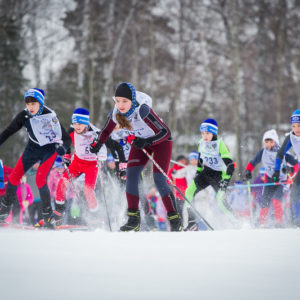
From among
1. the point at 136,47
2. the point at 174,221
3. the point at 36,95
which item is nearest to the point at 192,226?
the point at 174,221

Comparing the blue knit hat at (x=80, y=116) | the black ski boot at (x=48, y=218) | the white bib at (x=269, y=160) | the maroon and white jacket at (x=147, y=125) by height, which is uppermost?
the blue knit hat at (x=80, y=116)

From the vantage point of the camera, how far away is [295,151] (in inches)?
285

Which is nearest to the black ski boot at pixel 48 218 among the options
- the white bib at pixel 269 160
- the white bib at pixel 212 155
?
the white bib at pixel 212 155

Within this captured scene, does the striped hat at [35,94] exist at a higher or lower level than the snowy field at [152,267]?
higher

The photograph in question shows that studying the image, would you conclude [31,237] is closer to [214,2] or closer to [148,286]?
[148,286]

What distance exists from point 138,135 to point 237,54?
13.8 m

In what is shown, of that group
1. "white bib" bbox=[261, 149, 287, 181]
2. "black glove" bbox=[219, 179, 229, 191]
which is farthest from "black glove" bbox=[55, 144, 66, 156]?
"white bib" bbox=[261, 149, 287, 181]

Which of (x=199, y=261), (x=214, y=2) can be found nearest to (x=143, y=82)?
(x=214, y=2)

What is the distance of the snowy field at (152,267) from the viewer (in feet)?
8.11

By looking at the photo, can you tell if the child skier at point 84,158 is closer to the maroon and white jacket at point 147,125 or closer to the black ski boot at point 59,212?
the black ski boot at point 59,212

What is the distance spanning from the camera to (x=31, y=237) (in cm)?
395

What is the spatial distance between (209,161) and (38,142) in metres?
2.62

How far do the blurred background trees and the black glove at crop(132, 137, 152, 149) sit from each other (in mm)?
11930

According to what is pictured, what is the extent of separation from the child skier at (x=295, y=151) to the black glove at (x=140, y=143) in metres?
3.21
